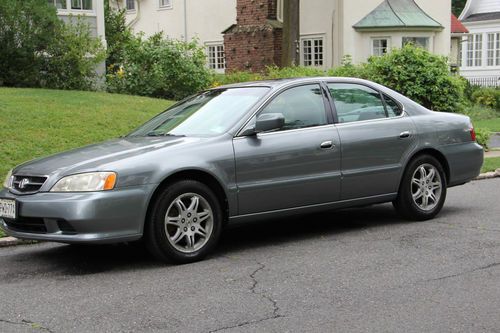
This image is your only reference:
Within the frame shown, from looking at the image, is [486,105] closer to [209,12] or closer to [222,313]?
[209,12]

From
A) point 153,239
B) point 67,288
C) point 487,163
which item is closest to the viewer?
point 67,288

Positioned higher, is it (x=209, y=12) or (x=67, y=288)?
(x=209, y=12)

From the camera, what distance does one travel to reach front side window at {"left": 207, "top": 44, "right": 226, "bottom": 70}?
102 ft

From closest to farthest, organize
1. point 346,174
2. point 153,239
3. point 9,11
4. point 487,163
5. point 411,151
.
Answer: point 153,239 → point 346,174 → point 411,151 → point 487,163 → point 9,11

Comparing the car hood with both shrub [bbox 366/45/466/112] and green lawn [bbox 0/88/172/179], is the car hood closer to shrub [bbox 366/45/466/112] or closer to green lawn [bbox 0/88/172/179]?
green lawn [bbox 0/88/172/179]

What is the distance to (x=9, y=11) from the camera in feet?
50.9

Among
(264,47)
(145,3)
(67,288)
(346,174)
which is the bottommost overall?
(67,288)

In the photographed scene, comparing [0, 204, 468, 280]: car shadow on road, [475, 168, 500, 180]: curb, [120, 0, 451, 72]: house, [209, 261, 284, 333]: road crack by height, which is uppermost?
[120, 0, 451, 72]: house

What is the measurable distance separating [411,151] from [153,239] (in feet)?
10.2

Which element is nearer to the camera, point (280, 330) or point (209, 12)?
point (280, 330)

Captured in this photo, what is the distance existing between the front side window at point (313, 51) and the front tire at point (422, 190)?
1990 centimetres

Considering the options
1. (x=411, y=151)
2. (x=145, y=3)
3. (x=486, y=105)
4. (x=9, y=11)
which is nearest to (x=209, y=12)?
(x=145, y=3)

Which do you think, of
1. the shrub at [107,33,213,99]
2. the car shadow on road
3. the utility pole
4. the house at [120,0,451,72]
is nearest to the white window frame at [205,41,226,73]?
the house at [120,0,451,72]

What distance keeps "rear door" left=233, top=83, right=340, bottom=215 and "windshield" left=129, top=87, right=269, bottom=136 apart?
0.22 meters
